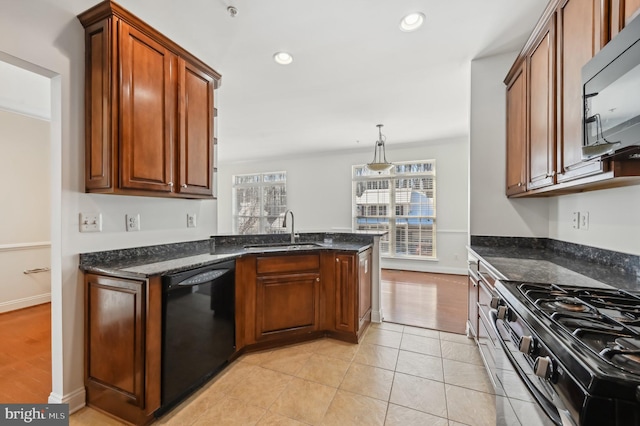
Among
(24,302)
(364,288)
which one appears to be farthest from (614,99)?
(24,302)

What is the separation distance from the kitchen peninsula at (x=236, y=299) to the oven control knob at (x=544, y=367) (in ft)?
5.81

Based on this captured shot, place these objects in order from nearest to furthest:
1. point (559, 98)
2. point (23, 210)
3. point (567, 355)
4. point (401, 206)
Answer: point (567, 355) → point (559, 98) → point (23, 210) → point (401, 206)

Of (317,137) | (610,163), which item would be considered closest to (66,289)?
(610,163)

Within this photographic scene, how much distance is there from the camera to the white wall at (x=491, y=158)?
262 centimetres

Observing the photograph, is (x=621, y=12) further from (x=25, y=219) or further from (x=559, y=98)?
(x=25, y=219)

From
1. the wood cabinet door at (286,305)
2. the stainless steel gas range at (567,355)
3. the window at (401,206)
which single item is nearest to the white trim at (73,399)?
the wood cabinet door at (286,305)

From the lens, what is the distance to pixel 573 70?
58.3 inches

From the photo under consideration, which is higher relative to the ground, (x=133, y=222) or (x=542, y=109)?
(x=542, y=109)

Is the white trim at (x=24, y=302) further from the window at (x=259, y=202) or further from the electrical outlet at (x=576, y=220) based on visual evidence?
the electrical outlet at (x=576, y=220)

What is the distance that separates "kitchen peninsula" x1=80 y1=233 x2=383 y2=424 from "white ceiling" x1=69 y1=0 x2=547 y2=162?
1762 mm

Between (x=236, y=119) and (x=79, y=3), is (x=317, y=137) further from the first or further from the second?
(x=79, y=3)

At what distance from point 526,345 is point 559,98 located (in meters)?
1.53

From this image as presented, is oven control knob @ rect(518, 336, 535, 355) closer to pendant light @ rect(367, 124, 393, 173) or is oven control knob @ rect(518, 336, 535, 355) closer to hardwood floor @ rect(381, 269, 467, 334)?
hardwood floor @ rect(381, 269, 467, 334)

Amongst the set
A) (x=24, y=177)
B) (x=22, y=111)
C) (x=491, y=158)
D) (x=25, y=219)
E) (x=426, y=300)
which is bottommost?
(x=426, y=300)
